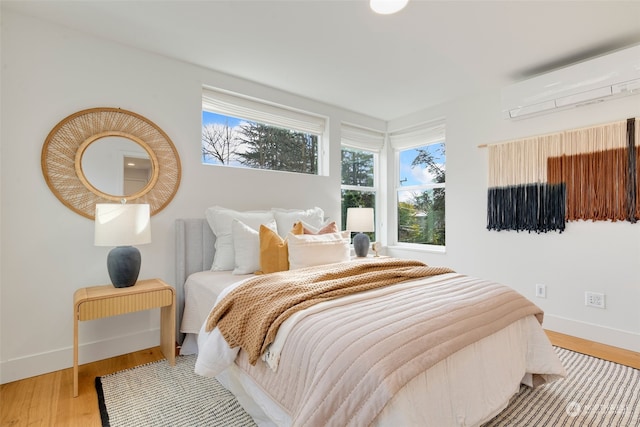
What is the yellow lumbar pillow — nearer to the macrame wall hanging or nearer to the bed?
the bed

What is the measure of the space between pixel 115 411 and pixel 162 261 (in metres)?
1.14

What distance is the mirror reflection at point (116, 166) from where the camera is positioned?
230cm

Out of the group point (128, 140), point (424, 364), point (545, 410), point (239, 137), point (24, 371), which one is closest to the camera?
point (424, 364)

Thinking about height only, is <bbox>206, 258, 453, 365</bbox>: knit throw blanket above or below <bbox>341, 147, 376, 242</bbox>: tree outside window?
below

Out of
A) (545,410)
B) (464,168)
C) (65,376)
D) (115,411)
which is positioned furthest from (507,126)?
(65,376)

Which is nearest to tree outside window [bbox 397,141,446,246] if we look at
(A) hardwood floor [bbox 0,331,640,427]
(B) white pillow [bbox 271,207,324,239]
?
(B) white pillow [bbox 271,207,324,239]

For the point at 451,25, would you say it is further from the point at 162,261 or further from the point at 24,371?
the point at 24,371

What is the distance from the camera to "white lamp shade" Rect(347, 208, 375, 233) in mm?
3367

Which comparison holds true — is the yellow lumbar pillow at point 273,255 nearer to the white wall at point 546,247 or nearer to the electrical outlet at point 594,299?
the white wall at point 546,247

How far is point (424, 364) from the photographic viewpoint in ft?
3.65

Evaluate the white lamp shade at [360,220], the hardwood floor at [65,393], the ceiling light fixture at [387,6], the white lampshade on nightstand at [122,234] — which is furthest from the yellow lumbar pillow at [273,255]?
the ceiling light fixture at [387,6]

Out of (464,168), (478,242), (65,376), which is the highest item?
(464,168)

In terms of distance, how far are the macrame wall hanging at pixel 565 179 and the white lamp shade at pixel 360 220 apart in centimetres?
127

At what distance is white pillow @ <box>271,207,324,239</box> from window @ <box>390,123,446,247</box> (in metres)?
1.69
